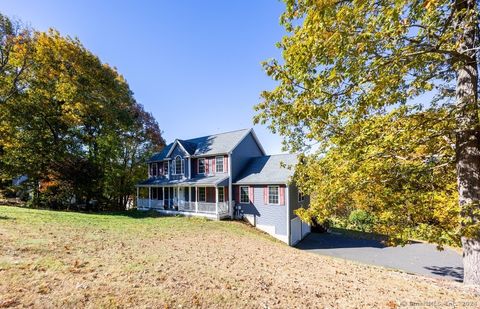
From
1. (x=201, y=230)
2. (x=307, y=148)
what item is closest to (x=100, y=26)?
(x=201, y=230)

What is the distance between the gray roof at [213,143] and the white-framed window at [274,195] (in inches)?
197

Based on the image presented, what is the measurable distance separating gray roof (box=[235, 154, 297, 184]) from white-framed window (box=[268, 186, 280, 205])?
1.81 ft

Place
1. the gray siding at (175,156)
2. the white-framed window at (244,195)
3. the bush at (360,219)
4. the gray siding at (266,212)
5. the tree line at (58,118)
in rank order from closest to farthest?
1. the gray siding at (266,212)
2. the white-framed window at (244,195)
3. the tree line at (58,118)
4. the bush at (360,219)
5. the gray siding at (175,156)

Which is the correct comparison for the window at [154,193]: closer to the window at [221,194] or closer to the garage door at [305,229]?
the window at [221,194]

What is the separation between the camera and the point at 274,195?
17.2 m

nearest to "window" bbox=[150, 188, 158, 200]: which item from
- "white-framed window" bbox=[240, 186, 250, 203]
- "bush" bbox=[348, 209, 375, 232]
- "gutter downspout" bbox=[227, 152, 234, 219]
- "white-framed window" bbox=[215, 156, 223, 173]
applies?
"white-framed window" bbox=[215, 156, 223, 173]

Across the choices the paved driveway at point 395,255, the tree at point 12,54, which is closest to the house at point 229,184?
the paved driveway at point 395,255

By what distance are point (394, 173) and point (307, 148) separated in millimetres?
2460

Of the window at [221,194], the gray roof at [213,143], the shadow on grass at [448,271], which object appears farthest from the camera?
the gray roof at [213,143]

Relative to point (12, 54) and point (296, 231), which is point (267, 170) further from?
point (12, 54)

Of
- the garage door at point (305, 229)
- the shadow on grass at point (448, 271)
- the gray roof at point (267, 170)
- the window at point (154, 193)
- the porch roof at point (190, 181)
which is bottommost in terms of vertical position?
the shadow on grass at point (448, 271)

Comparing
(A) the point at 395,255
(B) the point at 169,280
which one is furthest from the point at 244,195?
(B) the point at 169,280

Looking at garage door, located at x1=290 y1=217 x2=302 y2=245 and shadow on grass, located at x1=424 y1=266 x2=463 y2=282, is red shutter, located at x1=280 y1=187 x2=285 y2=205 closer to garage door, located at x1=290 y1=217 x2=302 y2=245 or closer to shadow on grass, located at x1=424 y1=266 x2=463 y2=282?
garage door, located at x1=290 y1=217 x2=302 y2=245

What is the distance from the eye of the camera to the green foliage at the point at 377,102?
4102 millimetres
